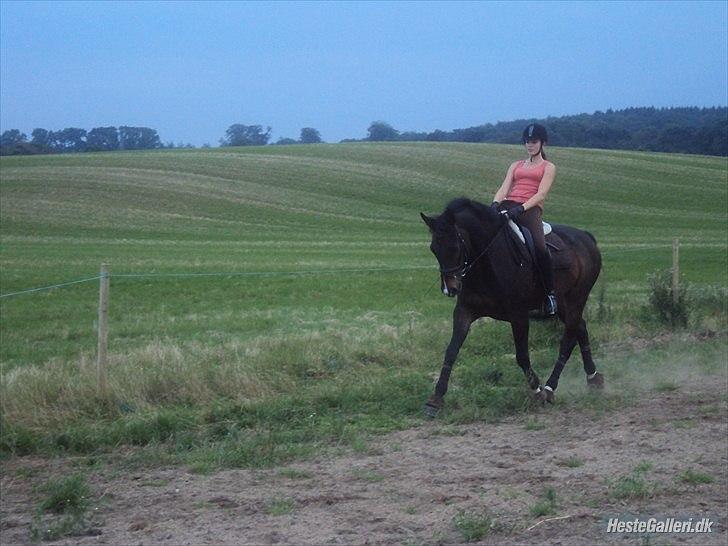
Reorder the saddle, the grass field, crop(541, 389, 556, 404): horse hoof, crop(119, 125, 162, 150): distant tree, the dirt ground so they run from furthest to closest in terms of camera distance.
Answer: crop(119, 125, 162, 150): distant tree, the saddle, crop(541, 389, 556, 404): horse hoof, the grass field, the dirt ground

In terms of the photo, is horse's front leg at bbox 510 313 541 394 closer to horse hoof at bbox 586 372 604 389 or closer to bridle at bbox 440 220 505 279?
bridle at bbox 440 220 505 279

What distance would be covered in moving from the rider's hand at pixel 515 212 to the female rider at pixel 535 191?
0.05m

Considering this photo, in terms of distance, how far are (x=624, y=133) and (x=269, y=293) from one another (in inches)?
2764

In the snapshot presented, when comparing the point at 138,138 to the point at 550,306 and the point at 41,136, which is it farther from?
the point at 550,306

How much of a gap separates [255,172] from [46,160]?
1668 cm

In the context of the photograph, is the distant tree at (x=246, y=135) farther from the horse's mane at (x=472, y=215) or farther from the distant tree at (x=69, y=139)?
the horse's mane at (x=472, y=215)

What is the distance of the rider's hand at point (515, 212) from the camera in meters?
8.73

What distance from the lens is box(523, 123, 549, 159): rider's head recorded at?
8953 millimetres

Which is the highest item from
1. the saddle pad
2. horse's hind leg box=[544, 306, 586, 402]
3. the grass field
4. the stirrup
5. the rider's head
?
the rider's head

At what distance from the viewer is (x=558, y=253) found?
9406 mm

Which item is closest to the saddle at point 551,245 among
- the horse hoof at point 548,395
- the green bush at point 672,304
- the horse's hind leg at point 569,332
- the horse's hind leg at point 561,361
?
the horse's hind leg at point 569,332

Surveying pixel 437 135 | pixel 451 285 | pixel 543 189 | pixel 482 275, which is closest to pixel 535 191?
pixel 543 189

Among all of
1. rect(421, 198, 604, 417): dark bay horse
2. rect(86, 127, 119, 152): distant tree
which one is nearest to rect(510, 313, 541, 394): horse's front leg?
rect(421, 198, 604, 417): dark bay horse

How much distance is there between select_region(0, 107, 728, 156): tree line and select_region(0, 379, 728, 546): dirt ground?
5570cm
